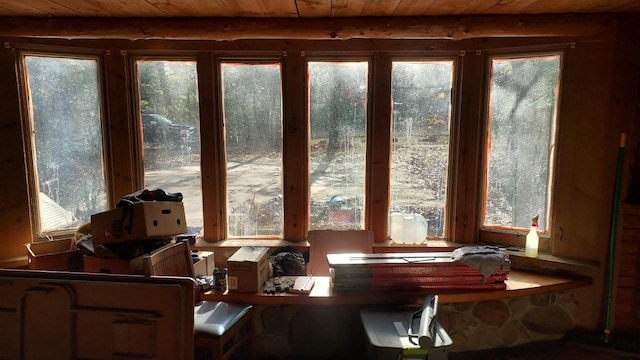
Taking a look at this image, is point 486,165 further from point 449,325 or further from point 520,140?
point 449,325

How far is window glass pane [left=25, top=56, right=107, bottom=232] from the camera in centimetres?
307

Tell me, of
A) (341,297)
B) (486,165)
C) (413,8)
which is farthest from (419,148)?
(341,297)

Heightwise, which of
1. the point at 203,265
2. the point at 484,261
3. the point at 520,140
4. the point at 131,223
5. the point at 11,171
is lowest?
the point at 203,265

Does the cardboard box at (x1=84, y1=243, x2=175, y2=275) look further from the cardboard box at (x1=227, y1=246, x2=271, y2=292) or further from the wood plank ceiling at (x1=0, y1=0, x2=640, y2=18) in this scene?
the wood plank ceiling at (x1=0, y1=0, x2=640, y2=18)

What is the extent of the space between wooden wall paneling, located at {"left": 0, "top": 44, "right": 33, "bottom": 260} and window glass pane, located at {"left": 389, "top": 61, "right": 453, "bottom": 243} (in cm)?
310

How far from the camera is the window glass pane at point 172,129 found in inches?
126

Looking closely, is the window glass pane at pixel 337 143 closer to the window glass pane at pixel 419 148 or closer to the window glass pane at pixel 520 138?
the window glass pane at pixel 419 148

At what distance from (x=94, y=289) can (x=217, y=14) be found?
1.94 m

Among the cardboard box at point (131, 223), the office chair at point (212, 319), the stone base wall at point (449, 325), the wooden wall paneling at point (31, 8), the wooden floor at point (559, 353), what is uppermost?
the wooden wall paneling at point (31, 8)

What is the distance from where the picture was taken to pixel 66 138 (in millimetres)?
3143

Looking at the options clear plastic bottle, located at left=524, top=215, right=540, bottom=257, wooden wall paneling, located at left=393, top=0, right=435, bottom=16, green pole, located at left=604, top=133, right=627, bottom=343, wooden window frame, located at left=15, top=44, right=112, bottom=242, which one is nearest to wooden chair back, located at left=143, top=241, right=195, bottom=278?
wooden window frame, located at left=15, top=44, right=112, bottom=242

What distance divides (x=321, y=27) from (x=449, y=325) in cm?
239

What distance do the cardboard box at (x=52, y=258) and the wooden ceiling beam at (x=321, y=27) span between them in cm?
163

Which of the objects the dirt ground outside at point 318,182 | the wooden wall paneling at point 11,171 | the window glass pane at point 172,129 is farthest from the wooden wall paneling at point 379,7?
the wooden wall paneling at point 11,171
